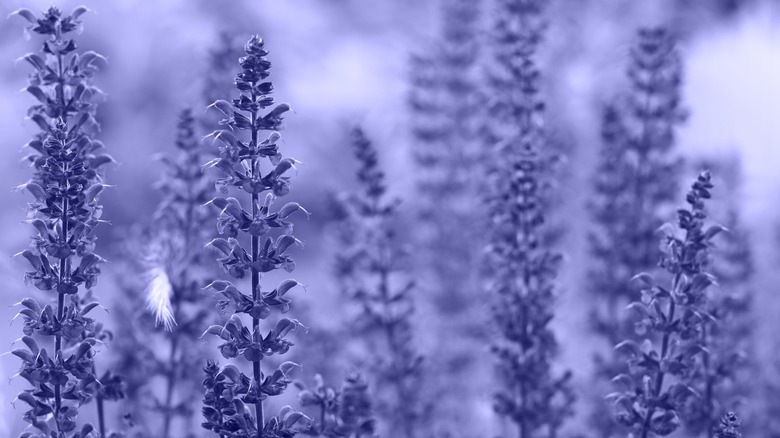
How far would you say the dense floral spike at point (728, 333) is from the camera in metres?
4.06

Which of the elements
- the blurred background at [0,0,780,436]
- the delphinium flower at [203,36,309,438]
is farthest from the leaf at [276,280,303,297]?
the blurred background at [0,0,780,436]

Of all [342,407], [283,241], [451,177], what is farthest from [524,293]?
[451,177]

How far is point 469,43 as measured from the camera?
6.82 meters

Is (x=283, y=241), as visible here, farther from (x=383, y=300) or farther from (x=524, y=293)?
(x=383, y=300)

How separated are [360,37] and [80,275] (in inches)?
389

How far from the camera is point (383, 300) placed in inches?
196

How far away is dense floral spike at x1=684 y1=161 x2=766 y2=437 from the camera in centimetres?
406

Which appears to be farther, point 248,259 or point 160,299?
point 160,299

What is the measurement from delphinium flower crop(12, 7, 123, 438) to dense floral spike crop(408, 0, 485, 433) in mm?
3343

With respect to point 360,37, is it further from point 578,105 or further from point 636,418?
point 636,418

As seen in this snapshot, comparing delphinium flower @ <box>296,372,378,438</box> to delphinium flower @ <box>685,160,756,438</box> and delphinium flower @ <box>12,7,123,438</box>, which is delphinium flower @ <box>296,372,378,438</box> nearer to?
delphinium flower @ <box>12,7,123,438</box>

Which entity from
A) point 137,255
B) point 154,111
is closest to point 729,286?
point 137,255

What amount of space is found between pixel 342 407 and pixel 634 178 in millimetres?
2526

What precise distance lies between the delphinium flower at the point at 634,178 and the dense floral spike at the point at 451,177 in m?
1.13
